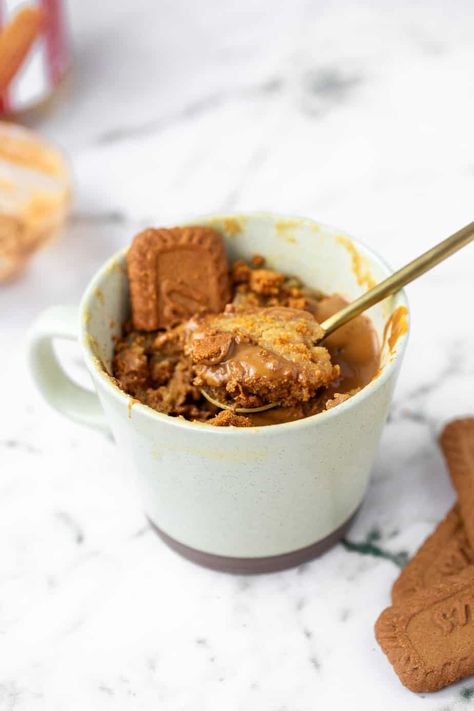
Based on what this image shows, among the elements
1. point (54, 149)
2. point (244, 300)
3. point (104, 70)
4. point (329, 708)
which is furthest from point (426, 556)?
point (104, 70)

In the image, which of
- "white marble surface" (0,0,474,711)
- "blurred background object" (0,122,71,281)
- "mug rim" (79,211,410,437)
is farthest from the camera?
"blurred background object" (0,122,71,281)

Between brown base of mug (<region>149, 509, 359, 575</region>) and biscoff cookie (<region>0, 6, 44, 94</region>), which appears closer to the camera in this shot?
brown base of mug (<region>149, 509, 359, 575</region>)

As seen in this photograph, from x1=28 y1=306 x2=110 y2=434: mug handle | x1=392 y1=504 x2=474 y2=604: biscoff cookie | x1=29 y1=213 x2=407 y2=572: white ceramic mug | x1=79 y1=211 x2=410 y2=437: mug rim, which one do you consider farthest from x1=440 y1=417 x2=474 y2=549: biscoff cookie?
x1=28 y1=306 x2=110 y2=434: mug handle

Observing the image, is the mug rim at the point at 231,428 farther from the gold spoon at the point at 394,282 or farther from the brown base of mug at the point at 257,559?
the brown base of mug at the point at 257,559

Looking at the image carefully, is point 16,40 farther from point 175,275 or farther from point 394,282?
point 394,282

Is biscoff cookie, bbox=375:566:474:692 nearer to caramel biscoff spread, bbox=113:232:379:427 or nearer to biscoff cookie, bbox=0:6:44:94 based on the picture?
caramel biscoff spread, bbox=113:232:379:427

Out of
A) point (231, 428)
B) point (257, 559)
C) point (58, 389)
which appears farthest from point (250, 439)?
point (58, 389)

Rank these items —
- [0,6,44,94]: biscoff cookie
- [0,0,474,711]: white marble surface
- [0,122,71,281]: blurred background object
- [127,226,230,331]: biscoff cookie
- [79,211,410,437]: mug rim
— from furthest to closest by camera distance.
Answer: [0,6,44,94]: biscoff cookie
[0,122,71,281]: blurred background object
[127,226,230,331]: biscoff cookie
[0,0,474,711]: white marble surface
[79,211,410,437]: mug rim
